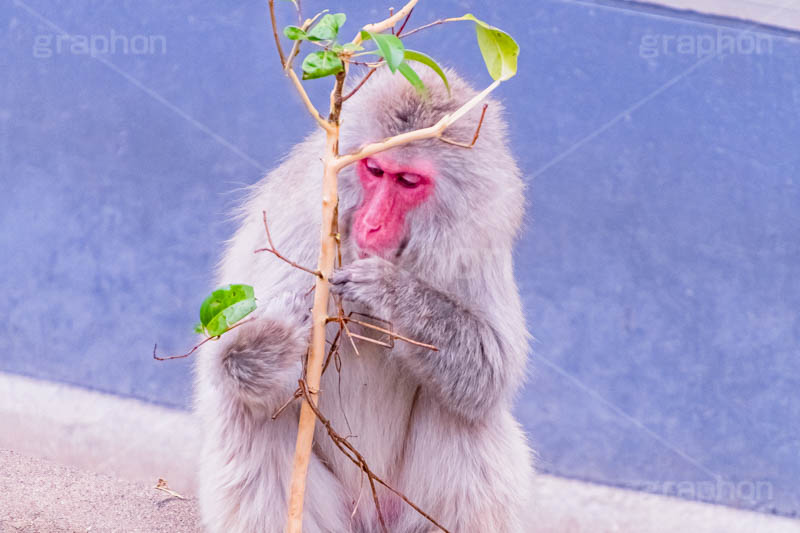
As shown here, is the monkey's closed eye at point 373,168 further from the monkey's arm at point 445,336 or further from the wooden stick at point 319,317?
the wooden stick at point 319,317

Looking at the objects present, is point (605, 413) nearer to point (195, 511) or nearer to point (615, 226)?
point (615, 226)

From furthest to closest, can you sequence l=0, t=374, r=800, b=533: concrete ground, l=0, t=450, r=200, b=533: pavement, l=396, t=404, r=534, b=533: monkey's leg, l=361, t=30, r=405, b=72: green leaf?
l=0, t=374, r=800, b=533: concrete ground → l=0, t=450, r=200, b=533: pavement → l=396, t=404, r=534, b=533: monkey's leg → l=361, t=30, r=405, b=72: green leaf

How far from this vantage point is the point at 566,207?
3523mm

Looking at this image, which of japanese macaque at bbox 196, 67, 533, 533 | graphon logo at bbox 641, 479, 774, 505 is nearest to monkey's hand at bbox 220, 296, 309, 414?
japanese macaque at bbox 196, 67, 533, 533

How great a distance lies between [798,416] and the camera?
3586 millimetres

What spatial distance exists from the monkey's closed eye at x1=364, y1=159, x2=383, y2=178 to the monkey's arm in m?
0.25

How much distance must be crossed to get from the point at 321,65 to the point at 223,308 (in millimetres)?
513

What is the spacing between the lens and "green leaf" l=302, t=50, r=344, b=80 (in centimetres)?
153

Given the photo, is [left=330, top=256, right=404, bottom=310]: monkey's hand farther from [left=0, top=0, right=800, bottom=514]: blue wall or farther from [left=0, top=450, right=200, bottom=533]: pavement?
[left=0, top=0, right=800, bottom=514]: blue wall

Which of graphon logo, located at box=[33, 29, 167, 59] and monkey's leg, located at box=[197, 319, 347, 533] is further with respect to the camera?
graphon logo, located at box=[33, 29, 167, 59]

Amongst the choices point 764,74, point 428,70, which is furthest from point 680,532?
point 428,70

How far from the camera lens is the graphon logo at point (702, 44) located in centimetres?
352

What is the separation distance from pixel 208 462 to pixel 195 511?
0.84 metres

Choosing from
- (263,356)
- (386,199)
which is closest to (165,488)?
(263,356)
